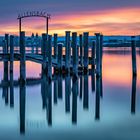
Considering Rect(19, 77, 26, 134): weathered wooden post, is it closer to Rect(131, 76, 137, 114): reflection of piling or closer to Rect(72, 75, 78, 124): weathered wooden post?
Rect(72, 75, 78, 124): weathered wooden post

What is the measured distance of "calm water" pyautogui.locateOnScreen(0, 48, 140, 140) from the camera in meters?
9.87

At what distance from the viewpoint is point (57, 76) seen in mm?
21484

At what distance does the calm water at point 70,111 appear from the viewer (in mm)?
9867

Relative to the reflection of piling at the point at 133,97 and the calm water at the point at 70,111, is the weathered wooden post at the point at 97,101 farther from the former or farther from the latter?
the reflection of piling at the point at 133,97

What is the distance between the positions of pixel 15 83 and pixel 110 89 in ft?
13.9

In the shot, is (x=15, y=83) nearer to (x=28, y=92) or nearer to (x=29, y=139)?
(x=28, y=92)

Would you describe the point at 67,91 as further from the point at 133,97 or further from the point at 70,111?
the point at 70,111

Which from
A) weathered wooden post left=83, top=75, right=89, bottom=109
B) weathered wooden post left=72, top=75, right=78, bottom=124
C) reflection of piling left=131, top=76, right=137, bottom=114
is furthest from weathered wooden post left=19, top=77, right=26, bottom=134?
reflection of piling left=131, top=76, right=137, bottom=114

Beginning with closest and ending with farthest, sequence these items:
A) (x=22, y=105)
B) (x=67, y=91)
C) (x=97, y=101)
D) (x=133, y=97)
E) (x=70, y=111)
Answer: (x=70, y=111) → (x=22, y=105) → (x=97, y=101) → (x=133, y=97) → (x=67, y=91)

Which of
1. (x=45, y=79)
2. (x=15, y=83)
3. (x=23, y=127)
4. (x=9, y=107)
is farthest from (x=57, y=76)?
(x=23, y=127)

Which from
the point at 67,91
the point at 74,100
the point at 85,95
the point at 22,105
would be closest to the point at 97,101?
the point at 74,100

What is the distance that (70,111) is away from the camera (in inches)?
501

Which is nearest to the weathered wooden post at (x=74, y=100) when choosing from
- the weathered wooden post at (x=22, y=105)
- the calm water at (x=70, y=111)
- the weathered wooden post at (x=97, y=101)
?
the calm water at (x=70, y=111)

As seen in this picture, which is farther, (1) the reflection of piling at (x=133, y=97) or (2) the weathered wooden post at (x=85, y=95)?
(2) the weathered wooden post at (x=85, y=95)
